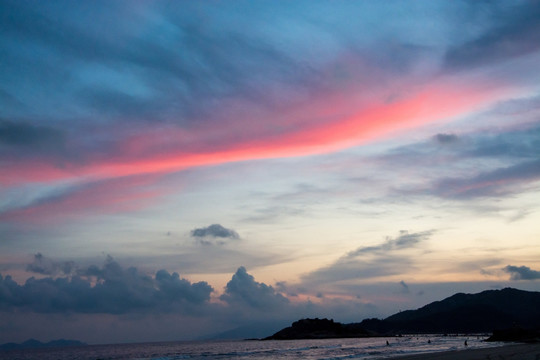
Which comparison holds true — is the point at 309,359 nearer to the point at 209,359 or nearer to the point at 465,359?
the point at 209,359

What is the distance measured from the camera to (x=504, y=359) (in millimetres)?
52156

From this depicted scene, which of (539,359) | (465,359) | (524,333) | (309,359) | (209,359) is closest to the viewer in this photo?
(539,359)

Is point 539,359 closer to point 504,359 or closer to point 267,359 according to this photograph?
point 504,359

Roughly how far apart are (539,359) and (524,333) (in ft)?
268

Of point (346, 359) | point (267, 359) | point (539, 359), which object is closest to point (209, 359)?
point (267, 359)

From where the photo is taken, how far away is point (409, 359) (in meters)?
60.3

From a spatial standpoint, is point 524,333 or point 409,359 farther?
point 524,333

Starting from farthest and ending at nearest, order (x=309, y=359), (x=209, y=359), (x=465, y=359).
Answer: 1. (x=209, y=359)
2. (x=309, y=359)
3. (x=465, y=359)

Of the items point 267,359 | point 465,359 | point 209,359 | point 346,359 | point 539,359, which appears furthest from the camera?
point 209,359

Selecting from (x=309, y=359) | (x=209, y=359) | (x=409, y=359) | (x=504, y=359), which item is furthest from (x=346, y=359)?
(x=209, y=359)

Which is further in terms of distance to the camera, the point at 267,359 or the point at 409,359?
the point at 267,359

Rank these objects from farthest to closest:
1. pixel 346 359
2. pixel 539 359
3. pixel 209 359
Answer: pixel 209 359
pixel 346 359
pixel 539 359

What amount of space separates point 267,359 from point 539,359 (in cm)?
5675

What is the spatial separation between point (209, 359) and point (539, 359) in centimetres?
7254
